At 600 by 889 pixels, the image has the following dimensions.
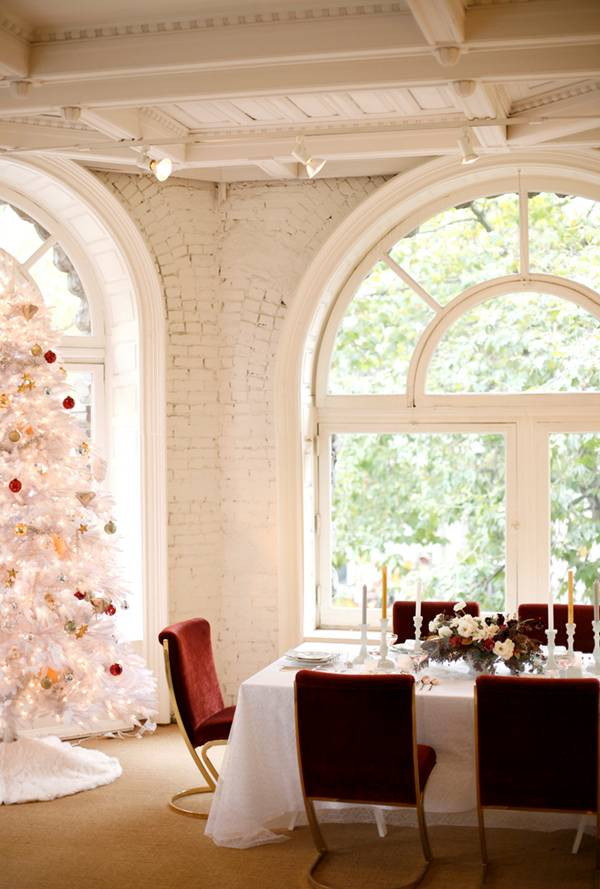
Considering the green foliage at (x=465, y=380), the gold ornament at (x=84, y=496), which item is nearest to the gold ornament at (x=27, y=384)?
the gold ornament at (x=84, y=496)

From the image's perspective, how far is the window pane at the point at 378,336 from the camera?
721 centimetres

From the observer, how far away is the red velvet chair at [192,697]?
17.4 ft

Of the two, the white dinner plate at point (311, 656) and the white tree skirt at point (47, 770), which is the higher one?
the white dinner plate at point (311, 656)

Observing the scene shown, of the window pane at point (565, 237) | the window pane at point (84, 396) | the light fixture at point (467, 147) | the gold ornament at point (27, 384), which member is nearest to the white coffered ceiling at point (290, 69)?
the light fixture at point (467, 147)

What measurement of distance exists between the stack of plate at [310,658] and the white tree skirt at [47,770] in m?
1.35

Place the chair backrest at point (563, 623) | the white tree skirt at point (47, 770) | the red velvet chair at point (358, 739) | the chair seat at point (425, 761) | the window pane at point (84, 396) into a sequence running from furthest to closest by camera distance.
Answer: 1. the window pane at point (84, 396)
2. the chair backrest at point (563, 623)
3. the white tree skirt at point (47, 770)
4. the chair seat at point (425, 761)
5. the red velvet chair at point (358, 739)

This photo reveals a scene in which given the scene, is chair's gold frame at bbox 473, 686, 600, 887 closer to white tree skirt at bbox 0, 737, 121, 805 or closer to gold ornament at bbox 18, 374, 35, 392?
white tree skirt at bbox 0, 737, 121, 805

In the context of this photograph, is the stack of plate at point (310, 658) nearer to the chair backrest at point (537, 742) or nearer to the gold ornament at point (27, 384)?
the chair backrest at point (537, 742)

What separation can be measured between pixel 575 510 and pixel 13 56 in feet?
14.1

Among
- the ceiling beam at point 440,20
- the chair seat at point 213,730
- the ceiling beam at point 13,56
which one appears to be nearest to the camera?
the ceiling beam at point 440,20

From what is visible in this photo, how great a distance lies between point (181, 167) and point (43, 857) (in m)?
3.90

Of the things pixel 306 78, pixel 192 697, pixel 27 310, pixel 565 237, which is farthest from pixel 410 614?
pixel 306 78

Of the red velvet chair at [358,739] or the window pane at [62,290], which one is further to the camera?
the window pane at [62,290]

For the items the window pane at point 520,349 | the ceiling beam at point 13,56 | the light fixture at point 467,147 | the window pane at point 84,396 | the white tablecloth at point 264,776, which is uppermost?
the ceiling beam at point 13,56
